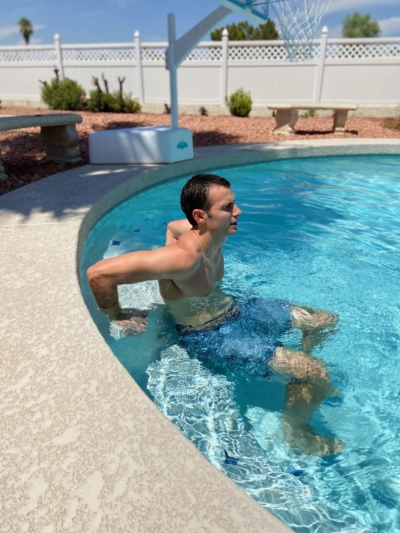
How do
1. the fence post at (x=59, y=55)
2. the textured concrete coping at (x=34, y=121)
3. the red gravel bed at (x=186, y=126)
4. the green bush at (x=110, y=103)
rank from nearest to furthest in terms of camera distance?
the textured concrete coping at (x=34, y=121)
the red gravel bed at (x=186, y=126)
the green bush at (x=110, y=103)
the fence post at (x=59, y=55)

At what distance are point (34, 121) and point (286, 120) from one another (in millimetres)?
7194

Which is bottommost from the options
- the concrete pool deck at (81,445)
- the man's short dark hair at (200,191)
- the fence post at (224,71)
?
the concrete pool deck at (81,445)

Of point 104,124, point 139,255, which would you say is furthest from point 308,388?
point 104,124

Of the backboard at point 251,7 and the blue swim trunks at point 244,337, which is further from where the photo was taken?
the backboard at point 251,7

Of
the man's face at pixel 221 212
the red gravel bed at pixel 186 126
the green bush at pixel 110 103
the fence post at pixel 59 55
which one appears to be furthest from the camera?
the fence post at pixel 59 55

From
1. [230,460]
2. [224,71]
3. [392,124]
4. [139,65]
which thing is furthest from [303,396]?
[139,65]

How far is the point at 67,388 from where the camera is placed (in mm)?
1899

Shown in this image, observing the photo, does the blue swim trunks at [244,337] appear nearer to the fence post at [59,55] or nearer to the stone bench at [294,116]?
the stone bench at [294,116]

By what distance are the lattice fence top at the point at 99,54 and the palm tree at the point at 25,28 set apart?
6302 centimetres

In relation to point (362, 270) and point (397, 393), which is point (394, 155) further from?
point (397, 393)

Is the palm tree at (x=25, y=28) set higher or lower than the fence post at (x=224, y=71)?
higher

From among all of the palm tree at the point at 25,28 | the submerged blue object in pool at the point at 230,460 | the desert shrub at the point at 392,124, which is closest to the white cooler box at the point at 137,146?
the submerged blue object in pool at the point at 230,460

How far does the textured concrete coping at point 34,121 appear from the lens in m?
6.21

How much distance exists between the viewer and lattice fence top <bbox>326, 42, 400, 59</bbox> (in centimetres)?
1552
